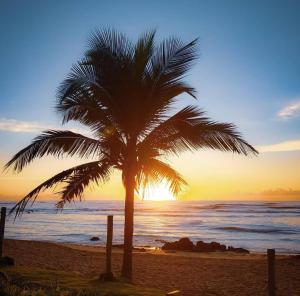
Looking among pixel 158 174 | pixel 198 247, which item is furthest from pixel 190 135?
pixel 198 247

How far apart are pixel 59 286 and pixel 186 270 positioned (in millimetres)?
8366

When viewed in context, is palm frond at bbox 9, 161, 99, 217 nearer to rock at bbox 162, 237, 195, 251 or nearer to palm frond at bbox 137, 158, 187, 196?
palm frond at bbox 137, 158, 187, 196

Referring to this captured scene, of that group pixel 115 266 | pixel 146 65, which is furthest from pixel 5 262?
pixel 146 65

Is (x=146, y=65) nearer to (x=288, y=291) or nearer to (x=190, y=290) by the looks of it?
(x=190, y=290)

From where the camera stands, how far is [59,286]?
708 centimetres

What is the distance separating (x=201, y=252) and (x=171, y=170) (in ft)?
47.3

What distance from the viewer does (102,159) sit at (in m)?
9.37

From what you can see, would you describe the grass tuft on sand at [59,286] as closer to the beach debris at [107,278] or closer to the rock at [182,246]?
the beach debris at [107,278]

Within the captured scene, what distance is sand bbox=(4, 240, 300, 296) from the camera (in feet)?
36.8

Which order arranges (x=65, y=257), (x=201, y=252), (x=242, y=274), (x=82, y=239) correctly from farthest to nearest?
1. (x=82, y=239)
2. (x=201, y=252)
3. (x=65, y=257)
4. (x=242, y=274)

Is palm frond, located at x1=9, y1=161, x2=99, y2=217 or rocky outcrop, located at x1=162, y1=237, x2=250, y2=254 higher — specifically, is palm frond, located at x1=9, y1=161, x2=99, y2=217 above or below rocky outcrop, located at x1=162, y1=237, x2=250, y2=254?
above

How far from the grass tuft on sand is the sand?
3.04 metres

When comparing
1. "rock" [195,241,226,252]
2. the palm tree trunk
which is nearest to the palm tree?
the palm tree trunk

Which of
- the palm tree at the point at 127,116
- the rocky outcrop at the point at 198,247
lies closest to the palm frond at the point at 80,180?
the palm tree at the point at 127,116
